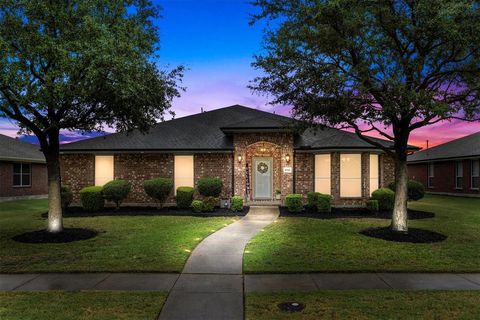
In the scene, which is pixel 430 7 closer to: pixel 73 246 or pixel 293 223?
pixel 293 223

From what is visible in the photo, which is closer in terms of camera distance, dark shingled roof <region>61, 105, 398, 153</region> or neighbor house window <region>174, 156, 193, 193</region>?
dark shingled roof <region>61, 105, 398, 153</region>

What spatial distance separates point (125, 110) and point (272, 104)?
4.79 meters

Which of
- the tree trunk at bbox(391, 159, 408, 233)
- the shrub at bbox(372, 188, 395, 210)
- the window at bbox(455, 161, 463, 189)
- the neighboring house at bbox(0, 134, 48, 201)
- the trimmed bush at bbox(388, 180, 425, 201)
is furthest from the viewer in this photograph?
the window at bbox(455, 161, 463, 189)

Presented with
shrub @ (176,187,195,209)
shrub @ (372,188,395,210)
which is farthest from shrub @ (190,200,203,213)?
shrub @ (372,188,395,210)

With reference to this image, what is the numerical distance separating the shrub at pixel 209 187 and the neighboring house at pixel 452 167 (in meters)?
19.2

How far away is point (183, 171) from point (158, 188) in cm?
197

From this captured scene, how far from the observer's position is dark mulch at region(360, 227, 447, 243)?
10.7 meters

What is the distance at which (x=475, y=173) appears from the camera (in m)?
26.6

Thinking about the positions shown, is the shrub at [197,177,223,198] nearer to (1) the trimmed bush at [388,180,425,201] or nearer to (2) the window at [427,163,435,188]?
(1) the trimmed bush at [388,180,425,201]

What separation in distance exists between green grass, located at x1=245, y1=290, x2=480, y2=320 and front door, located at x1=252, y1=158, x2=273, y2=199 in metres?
14.0

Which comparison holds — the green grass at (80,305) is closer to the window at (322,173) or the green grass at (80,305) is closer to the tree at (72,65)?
the tree at (72,65)

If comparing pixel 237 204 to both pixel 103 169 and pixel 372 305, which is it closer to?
pixel 103 169

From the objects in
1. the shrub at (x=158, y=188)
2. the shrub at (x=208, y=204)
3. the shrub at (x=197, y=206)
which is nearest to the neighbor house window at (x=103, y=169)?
the shrub at (x=158, y=188)

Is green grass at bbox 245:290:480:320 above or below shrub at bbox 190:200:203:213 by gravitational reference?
below
